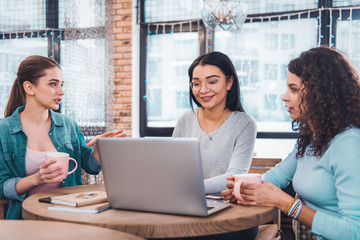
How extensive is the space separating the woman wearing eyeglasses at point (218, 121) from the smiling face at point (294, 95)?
1.01 ft

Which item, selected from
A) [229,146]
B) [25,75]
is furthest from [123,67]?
[229,146]

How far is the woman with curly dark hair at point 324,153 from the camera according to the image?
3.74ft

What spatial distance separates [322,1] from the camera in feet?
11.8

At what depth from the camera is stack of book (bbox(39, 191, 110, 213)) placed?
1183 millimetres

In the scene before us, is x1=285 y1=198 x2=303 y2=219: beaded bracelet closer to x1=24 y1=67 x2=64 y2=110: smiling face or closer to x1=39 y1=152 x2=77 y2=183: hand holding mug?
x1=39 y1=152 x2=77 y2=183: hand holding mug

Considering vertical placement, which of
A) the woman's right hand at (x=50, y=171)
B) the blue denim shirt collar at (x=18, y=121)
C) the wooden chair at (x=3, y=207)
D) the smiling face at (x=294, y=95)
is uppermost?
the smiling face at (x=294, y=95)

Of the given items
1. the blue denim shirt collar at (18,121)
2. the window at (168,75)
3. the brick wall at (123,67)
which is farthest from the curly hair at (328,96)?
the brick wall at (123,67)

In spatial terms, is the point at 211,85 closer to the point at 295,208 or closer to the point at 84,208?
the point at 295,208

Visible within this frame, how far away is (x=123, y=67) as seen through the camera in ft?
13.5

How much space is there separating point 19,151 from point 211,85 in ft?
3.23

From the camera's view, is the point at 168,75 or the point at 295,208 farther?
the point at 168,75

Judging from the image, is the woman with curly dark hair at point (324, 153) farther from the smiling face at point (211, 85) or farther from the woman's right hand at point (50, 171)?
the woman's right hand at point (50, 171)

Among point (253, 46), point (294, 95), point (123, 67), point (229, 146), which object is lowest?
point (229, 146)

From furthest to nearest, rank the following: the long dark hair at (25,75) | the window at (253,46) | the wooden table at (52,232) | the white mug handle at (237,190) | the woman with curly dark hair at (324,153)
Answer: the window at (253,46)
the long dark hair at (25,75)
the white mug handle at (237,190)
the woman with curly dark hair at (324,153)
the wooden table at (52,232)
